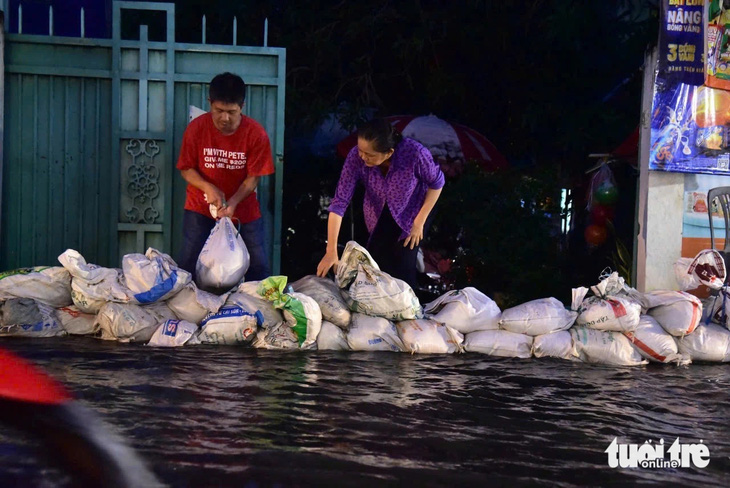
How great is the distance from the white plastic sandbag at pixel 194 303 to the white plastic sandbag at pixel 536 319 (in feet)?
6.32

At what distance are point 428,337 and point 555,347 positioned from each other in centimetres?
86

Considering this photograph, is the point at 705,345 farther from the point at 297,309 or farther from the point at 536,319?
the point at 297,309

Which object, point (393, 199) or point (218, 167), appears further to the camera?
point (218, 167)

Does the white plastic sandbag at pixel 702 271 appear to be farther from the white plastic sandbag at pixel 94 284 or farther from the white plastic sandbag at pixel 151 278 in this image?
the white plastic sandbag at pixel 94 284

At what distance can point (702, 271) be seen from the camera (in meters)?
7.20

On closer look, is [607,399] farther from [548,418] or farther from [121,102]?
[121,102]

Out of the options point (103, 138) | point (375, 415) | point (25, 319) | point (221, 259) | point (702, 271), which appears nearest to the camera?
point (375, 415)

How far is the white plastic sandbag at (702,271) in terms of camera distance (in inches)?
280

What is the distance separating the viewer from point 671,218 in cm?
823

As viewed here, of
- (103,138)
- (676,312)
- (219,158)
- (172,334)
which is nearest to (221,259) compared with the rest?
(172,334)

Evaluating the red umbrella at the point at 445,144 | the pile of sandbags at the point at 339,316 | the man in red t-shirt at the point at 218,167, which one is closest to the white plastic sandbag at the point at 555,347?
the pile of sandbags at the point at 339,316

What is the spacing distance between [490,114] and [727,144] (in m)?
4.89

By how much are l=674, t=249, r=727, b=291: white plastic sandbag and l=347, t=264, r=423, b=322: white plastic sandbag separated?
2.20 m

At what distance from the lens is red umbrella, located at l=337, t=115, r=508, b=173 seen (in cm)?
1073
